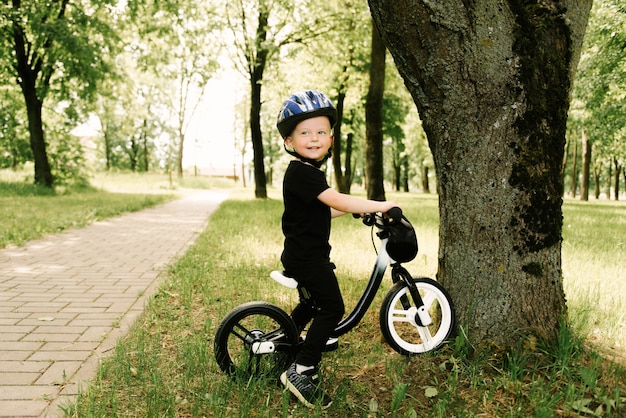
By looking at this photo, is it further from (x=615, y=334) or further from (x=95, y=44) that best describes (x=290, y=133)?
(x=95, y=44)

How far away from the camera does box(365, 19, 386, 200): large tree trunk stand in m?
13.9

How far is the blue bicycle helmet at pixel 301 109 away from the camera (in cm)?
280

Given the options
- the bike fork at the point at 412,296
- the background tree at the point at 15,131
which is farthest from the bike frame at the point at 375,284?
the background tree at the point at 15,131

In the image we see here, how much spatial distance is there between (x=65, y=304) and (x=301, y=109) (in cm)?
336

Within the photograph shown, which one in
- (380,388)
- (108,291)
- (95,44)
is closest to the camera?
(380,388)

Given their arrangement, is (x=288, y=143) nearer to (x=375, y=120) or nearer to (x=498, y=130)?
(x=498, y=130)

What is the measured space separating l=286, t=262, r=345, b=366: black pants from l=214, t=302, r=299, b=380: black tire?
0.18 meters

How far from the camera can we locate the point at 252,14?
763 inches

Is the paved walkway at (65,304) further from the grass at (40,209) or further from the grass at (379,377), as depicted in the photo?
the grass at (40,209)

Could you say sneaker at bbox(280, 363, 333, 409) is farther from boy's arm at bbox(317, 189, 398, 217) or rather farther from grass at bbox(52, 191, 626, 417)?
boy's arm at bbox(317, 189, 398, 217)

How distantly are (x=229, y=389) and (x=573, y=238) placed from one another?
26.1 feet

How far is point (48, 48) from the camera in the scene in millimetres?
18641

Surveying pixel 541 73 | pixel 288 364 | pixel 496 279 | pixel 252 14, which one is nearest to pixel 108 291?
pixel 288 364

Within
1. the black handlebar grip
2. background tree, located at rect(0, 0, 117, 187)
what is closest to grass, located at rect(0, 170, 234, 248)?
background tree, located at rect(0, 0, 117, 187)
